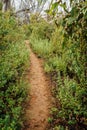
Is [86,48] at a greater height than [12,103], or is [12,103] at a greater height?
[86,48]

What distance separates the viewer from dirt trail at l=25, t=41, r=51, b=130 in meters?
5.62

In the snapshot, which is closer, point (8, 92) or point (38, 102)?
point (8, 92)

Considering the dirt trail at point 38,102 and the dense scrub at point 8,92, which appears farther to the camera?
the dirt trail at point 38,102

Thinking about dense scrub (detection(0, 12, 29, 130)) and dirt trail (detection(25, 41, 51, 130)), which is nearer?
dense scrub (detection(0, 12, 29, 130))

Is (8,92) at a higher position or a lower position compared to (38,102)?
higher

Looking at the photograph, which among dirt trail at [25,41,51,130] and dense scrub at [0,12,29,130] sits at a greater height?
dense scrub at [0,12,29,130]

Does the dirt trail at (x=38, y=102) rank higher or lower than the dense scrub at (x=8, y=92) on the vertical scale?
lower

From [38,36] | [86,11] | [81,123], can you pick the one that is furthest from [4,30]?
[38,36]

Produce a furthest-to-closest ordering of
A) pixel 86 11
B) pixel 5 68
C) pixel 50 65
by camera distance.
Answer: pixel 50 65, pixel 5 68, pixel 86 11

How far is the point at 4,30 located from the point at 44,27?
976cm

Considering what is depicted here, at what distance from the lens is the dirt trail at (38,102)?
5.62m

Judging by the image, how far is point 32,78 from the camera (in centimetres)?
881

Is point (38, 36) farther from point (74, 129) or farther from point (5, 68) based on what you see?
point (74, 129)

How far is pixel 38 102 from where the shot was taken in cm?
670
